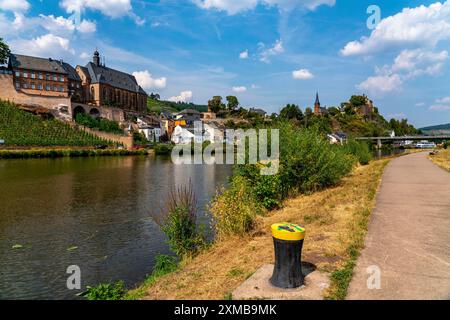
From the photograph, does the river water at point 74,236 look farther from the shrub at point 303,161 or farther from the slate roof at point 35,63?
the slate roof at point 35,63

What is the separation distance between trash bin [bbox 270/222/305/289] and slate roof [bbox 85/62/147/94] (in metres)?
109

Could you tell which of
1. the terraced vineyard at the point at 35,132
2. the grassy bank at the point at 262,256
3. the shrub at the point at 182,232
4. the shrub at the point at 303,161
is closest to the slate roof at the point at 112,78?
the terraced vineyard at the point at 35,132

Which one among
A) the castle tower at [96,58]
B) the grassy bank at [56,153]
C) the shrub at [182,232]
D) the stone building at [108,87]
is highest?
the castle tower at [96,58]

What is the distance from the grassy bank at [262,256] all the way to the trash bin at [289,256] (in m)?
0.70

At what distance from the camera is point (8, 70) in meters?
82.1

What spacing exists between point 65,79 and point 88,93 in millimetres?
12806

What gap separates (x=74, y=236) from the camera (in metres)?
14.5

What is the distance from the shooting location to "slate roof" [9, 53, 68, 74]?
84.4m

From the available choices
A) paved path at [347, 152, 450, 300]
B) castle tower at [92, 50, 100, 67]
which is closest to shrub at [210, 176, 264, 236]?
paved path at [347, 152, 450, 300]

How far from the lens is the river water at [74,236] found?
10.3 meters

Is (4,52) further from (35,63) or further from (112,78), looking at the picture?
(112,78)

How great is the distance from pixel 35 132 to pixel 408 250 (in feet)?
257

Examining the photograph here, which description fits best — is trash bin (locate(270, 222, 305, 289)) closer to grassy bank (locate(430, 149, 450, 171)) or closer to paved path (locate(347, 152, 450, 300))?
paved path (locate(347, 152, 450, 300))
